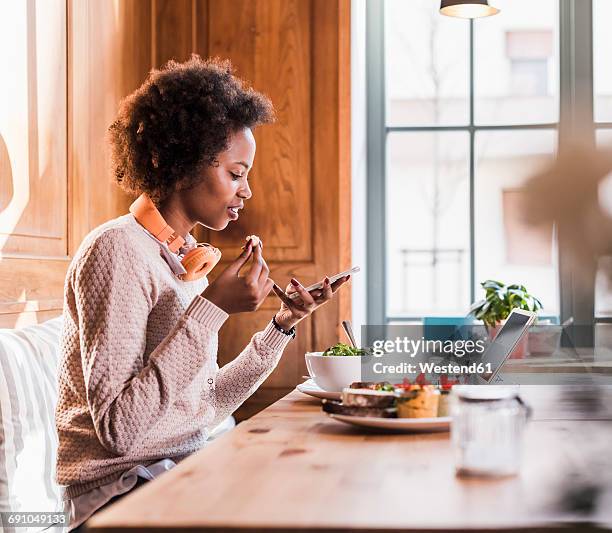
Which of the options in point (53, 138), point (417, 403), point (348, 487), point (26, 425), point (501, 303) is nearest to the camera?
point (348, 487)

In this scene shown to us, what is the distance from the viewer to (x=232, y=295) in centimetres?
140

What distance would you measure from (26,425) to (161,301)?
510 millimetres

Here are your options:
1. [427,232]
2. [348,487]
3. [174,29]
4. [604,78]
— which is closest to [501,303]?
[427,232]

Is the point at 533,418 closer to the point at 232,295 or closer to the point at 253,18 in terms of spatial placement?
the point at 232,295

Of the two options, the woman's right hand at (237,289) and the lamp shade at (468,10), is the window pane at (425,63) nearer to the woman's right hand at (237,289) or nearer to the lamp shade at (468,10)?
the lamp shade at (468,10)

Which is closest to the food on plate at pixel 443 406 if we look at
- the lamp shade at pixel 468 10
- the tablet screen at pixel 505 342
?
the tablet screen at pixel 505 342

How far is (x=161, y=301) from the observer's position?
1.50 meters

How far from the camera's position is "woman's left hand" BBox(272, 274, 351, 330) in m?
1.56

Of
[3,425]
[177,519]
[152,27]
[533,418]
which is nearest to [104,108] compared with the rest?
[152,27]

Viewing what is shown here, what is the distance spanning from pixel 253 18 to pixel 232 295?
7.89ft

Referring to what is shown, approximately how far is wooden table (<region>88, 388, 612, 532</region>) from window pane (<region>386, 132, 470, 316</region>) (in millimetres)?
2716

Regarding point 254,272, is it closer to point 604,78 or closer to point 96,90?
point 604,78

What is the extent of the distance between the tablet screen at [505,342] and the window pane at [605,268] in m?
1.29

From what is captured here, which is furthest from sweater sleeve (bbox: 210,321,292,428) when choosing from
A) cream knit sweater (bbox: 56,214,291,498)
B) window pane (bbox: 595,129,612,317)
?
window pane (bbox: 595,129,612,317)
